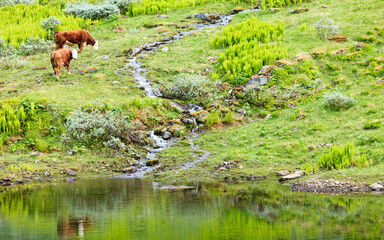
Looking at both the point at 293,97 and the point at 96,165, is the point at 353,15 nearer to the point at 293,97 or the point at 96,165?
the point at 293,97

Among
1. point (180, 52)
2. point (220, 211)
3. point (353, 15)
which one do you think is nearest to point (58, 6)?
point (180, 52)

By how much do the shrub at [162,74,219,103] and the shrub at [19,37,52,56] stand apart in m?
11.6

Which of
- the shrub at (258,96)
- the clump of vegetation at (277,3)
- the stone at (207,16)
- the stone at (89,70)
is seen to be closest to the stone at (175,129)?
the shrub at (258,96)

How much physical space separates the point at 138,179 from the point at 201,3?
27.2m

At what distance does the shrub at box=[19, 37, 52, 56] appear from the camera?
30266 millimetres

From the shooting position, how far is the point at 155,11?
3859 centimetres

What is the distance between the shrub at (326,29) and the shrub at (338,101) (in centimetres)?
842

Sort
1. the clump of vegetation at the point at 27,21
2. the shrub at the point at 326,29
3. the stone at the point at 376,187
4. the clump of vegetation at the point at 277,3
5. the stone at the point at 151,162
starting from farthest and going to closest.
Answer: the clump of vegetation at the point at 277,3 → the clump of vegetation at the point at 27,21 → the shrub at the point at 326,29 → the stone at the point at 151,162 → the stone at the point at 376,187

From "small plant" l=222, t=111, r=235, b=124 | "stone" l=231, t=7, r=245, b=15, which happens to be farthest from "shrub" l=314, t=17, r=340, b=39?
"stone" l=231, t=7, r=245, b=15

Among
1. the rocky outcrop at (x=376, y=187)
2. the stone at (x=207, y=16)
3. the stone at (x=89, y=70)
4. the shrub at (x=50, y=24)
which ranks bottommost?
the rocky outcrop at (x=376, y=187)

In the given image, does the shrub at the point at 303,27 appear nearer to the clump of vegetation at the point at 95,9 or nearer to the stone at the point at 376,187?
the clump of vegetation at the point at 95,9

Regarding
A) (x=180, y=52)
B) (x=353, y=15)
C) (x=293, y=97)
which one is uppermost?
(x=353, y=15)

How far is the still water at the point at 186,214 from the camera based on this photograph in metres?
9.66

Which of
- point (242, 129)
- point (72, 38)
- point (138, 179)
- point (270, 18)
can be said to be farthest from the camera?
point (270, 18)
